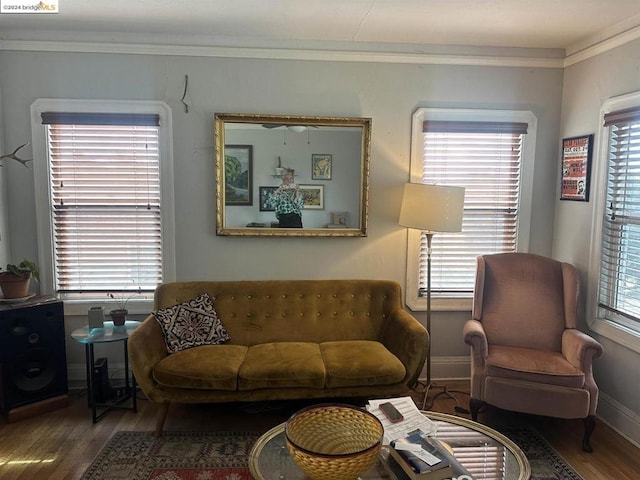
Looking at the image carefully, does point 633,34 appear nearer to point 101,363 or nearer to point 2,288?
point 101,363

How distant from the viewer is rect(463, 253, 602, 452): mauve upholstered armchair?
2.56m

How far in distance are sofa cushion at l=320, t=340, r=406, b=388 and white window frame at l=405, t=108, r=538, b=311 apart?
83 centimetres

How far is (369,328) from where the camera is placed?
3189 millimetres

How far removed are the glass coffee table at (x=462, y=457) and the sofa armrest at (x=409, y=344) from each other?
0.68m

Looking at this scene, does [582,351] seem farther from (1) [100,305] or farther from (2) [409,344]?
(1) [100,305]

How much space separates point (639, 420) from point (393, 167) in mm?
2200

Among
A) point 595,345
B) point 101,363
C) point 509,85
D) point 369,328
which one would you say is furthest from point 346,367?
point 509,85

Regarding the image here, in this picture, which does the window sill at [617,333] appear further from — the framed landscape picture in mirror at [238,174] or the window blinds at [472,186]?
the framed landscape picture in mirror at [238,174]

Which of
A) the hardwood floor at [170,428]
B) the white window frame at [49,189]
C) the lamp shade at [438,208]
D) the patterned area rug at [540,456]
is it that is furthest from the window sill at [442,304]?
the white window frame at [49,189]

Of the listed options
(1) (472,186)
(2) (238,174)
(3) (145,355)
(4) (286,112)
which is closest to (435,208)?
(1) (472,186)

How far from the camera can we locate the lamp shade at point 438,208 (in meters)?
2.94

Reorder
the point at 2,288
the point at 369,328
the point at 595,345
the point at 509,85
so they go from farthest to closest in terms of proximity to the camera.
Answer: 1. the point at 509,85
2. the point at 369,328
3. the point at 2,288
4. the point at 595,345

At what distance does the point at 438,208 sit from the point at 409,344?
890 mm

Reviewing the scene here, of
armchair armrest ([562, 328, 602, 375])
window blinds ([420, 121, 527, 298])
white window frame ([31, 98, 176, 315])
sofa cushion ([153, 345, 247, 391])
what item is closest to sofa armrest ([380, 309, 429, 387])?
window blinds ([420, 121, 527, 298])
